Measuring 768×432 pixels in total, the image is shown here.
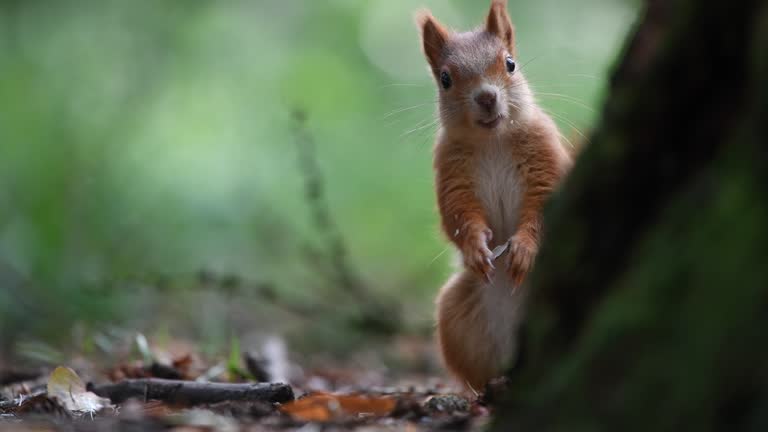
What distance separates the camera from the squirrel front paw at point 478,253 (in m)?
2.85

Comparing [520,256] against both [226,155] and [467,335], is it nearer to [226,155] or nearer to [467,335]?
[467,335]

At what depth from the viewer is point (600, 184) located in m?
1.60

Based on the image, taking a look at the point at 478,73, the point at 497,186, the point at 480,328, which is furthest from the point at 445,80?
the point at 480,328

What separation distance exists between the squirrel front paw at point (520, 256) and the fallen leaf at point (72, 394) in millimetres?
1204

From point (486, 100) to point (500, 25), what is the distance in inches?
21.2

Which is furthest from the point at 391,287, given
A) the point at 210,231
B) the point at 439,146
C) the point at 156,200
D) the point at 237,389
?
the point at 237,389

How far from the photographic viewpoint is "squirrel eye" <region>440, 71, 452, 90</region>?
344 cm

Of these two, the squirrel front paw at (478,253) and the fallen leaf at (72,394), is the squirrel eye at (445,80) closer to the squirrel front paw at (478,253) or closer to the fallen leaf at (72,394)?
the squirrel front paw at (478,253)

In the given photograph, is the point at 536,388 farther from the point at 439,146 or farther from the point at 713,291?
the point at 439,146

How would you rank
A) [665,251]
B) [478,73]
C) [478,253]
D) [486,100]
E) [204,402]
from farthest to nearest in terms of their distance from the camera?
[478,73] < [486,100] < [478,253] < [204,402] < [665,251]

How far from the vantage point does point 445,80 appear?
11.3 ft

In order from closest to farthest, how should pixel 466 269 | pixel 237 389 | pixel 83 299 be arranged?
pixel 237 389 → pixel 466 269 → pixel 83 299

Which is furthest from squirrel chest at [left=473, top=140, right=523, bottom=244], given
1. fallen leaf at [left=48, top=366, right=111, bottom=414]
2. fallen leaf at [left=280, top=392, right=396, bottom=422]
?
fallen leaf at [left=48, top=366, right=111, bottom=414]

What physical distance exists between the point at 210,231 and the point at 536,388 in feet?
18.9
